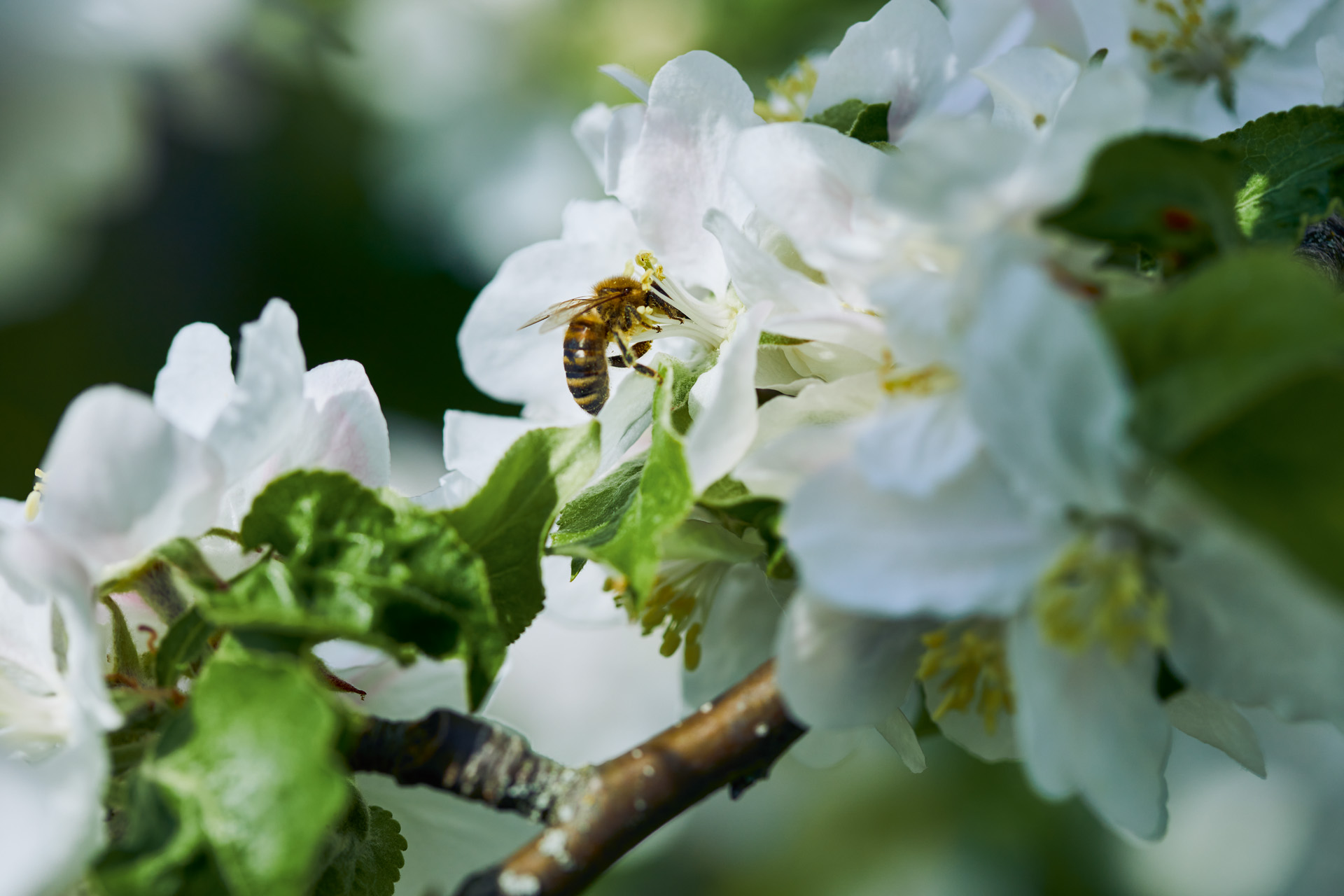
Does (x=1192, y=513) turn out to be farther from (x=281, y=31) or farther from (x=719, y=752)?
(x=281, y=31)

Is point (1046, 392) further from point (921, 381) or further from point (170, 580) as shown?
point (170, 580)

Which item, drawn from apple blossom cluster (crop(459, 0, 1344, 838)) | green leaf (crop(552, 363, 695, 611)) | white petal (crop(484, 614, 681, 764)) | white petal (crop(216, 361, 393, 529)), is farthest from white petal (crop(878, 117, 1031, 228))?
white petal (crop(484, 614, 681, 764))

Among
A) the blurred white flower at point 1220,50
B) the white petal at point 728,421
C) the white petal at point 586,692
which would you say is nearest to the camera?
the white petal at point 728,421

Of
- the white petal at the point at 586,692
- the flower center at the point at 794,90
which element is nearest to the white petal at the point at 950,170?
the flower center at the point at 794,90

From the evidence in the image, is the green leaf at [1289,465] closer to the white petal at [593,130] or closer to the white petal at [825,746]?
the white petal at [825,746]

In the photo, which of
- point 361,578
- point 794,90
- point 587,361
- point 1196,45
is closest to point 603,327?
point 587,361
